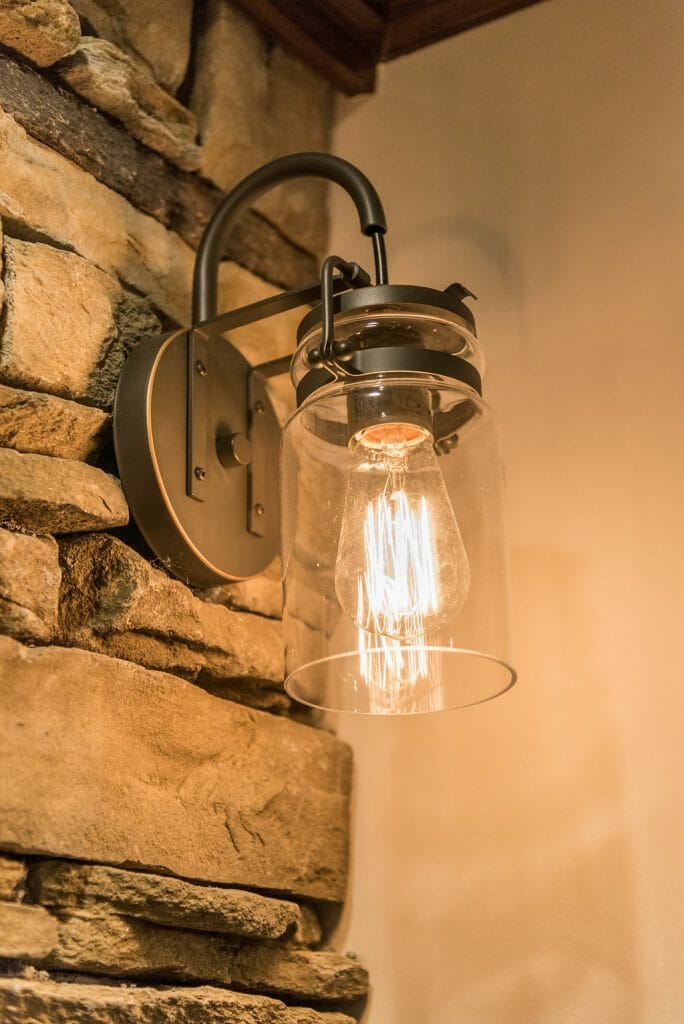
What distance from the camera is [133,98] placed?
1.03 meters

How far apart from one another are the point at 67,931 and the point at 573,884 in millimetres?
446

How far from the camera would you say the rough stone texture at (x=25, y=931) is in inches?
28.6

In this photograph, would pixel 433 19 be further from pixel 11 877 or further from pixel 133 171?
pixel 11 877

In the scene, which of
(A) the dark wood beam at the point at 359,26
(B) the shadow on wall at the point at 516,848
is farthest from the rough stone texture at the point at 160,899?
(A) the dark wood beam at the point at 359,26

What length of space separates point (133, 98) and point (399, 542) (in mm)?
542

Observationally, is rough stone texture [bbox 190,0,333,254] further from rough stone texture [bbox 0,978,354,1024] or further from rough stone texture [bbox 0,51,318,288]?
rough stone texture [bbox 0,978,354,1024]

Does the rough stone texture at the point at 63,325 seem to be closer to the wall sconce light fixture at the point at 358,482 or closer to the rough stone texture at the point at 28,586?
the wall sconce light fixture at the point at 358,482

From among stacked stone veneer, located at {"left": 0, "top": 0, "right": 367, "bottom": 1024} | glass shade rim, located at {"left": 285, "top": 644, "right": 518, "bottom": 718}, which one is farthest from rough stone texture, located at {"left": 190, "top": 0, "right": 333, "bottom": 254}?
glass shade rim, located at {"left": 285, "top": 644, "right": 518, "bottom": 718}

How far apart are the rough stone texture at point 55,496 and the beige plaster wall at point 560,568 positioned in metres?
0.40

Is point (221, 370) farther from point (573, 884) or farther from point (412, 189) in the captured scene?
point (573, 884)

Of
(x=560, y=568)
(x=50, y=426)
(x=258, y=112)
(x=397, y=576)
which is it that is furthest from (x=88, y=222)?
(x=560, y=568)

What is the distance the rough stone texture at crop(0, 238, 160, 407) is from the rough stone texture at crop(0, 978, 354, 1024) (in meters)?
0.46

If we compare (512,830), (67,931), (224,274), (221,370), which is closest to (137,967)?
(67,931)

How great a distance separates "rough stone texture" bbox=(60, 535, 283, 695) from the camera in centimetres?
87
